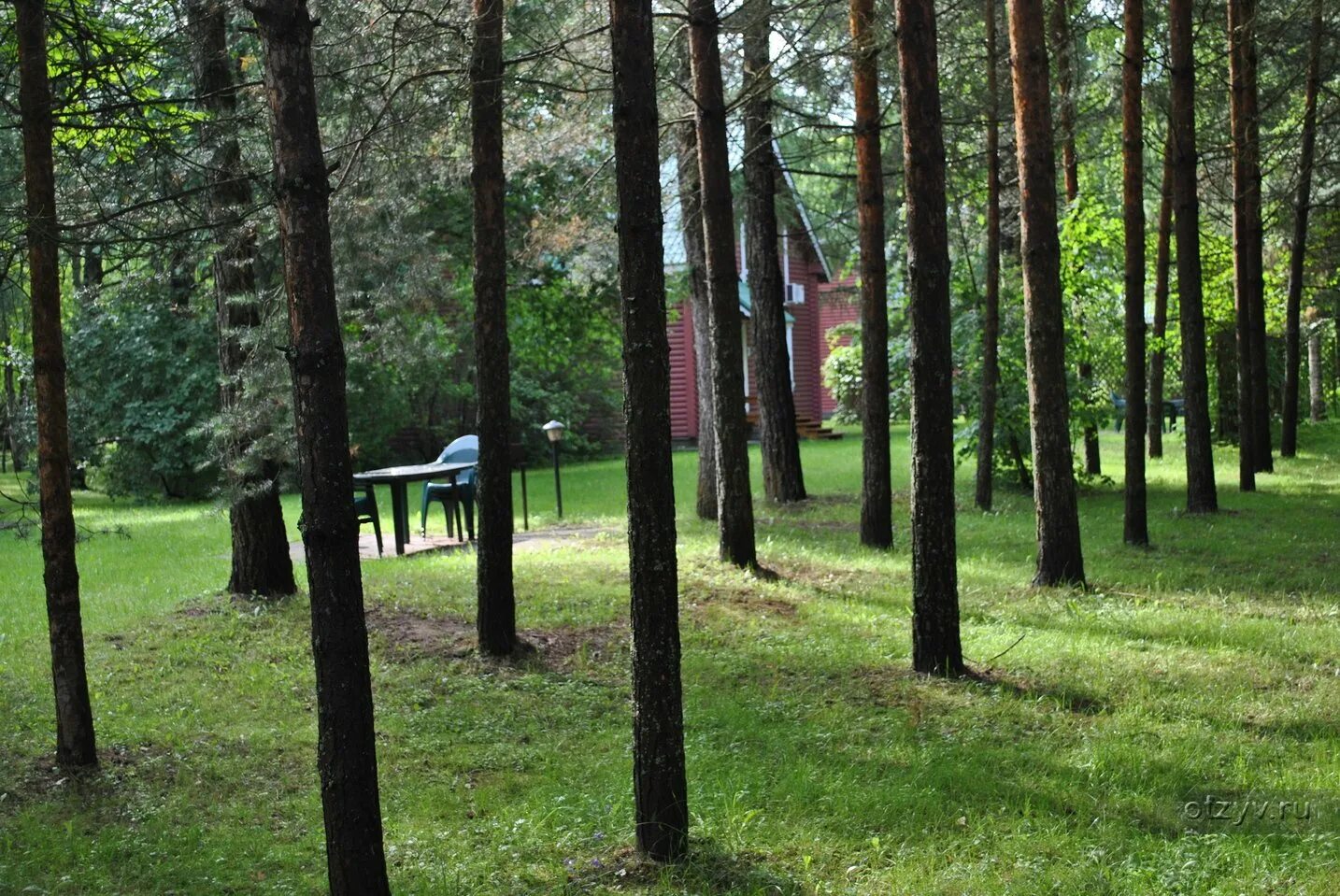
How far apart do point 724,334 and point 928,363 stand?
400 cm

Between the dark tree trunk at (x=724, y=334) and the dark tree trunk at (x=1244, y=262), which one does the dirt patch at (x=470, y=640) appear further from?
the dark tree trunk at (x=1244, y=262)

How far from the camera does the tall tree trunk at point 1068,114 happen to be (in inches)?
581

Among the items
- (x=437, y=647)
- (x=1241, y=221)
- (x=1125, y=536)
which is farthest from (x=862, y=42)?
(x=1241, y=221)

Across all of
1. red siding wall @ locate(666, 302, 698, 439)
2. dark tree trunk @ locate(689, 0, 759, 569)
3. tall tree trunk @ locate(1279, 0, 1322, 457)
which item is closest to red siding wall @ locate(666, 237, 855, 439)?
red siding wall @ locate(666, 302, 698, 439)

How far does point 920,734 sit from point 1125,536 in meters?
7.01

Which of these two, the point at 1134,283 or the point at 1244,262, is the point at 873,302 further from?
the point at 1244,262

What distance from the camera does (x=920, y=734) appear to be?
23.0ft

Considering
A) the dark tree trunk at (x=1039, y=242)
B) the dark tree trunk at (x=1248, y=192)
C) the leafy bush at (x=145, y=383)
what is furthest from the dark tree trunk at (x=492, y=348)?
the leafy bush at (x=145, y=383)

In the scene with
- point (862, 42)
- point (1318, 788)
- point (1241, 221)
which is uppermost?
point (862, 42)

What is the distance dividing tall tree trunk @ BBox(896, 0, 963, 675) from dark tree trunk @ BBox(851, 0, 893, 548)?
4.52 metres

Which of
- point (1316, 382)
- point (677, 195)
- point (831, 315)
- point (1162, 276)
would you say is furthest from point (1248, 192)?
point (831, 315)

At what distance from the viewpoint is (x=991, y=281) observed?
15.8 metres

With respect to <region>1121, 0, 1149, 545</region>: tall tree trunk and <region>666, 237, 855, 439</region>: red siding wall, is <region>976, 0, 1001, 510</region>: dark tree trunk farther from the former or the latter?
<region>666, 237, 855, 439</region>: red siding wall

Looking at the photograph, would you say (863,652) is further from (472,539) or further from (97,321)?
(97,321)
